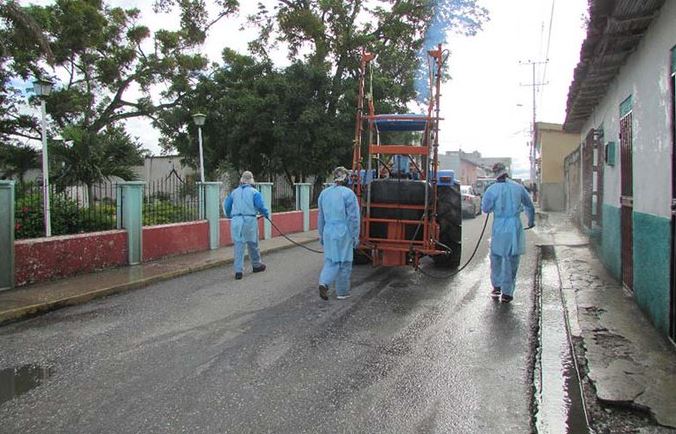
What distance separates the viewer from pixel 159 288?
824cm

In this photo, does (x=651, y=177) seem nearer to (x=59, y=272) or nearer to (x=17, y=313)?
(x=17, y=313)

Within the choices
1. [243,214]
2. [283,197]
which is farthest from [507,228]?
[283,197]

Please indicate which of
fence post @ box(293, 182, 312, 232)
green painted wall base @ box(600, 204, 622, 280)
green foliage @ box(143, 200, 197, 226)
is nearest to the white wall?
green painted wall base @ box(600, 204, 622, 280)

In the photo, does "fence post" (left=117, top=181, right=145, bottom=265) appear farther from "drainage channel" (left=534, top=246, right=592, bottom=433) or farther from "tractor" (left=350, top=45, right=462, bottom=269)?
"drainage channel" (left=534, top=246, right=592, bottom=433)

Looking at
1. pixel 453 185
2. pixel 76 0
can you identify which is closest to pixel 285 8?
pixel 76 0

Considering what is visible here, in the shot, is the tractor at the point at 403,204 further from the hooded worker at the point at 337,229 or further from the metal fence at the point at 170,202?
the metal fence at the point at 170,202

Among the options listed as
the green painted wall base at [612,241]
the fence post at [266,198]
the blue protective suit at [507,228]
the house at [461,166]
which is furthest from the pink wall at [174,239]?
the house at [461,166]

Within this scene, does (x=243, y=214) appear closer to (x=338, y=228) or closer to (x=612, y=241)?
(x=338, y=228)

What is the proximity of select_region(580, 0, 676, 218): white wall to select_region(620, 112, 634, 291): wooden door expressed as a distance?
1.52ft

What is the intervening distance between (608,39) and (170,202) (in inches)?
336

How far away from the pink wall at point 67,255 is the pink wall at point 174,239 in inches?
24.3

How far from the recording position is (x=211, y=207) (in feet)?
40.6

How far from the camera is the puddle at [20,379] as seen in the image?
4.12m

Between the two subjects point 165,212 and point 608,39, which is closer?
point 608,39
